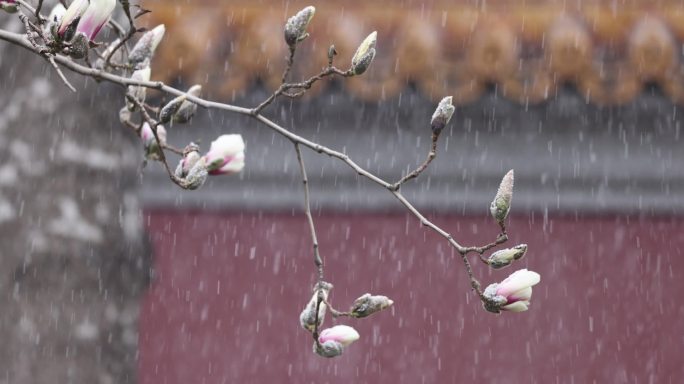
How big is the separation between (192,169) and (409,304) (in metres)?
1.84

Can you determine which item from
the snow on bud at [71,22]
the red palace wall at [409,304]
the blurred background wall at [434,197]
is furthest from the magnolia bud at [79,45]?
the red palace wall at [409,304]

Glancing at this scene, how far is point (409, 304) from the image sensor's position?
3113mm

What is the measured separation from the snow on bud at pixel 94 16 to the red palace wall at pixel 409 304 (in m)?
1.95

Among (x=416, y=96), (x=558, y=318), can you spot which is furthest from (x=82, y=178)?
(x=558, y=318)

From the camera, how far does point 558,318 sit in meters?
3.15

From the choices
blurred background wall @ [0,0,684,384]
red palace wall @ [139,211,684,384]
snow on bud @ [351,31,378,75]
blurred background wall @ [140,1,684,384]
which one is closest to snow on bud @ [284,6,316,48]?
snow on bud @ [351,31,378,75]

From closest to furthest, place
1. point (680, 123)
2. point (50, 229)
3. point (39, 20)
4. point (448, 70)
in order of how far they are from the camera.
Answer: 1. point (39, 20)
2. point (50, 229)
3. point (448, 70)
4. point (680, 123)

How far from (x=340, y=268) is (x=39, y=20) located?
2.00 metres

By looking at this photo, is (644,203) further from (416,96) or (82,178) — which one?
(82,178)

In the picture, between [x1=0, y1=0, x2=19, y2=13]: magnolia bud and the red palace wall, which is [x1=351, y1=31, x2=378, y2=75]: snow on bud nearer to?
[x1=0, y1=0, x2=19, y2=13]: magnolia bud

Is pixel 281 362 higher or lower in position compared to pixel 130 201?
lower

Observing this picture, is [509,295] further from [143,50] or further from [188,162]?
[143,50]

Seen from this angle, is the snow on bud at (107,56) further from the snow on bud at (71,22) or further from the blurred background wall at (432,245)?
the blurred background wall at (432,245)

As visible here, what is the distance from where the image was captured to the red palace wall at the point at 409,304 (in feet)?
10.2
